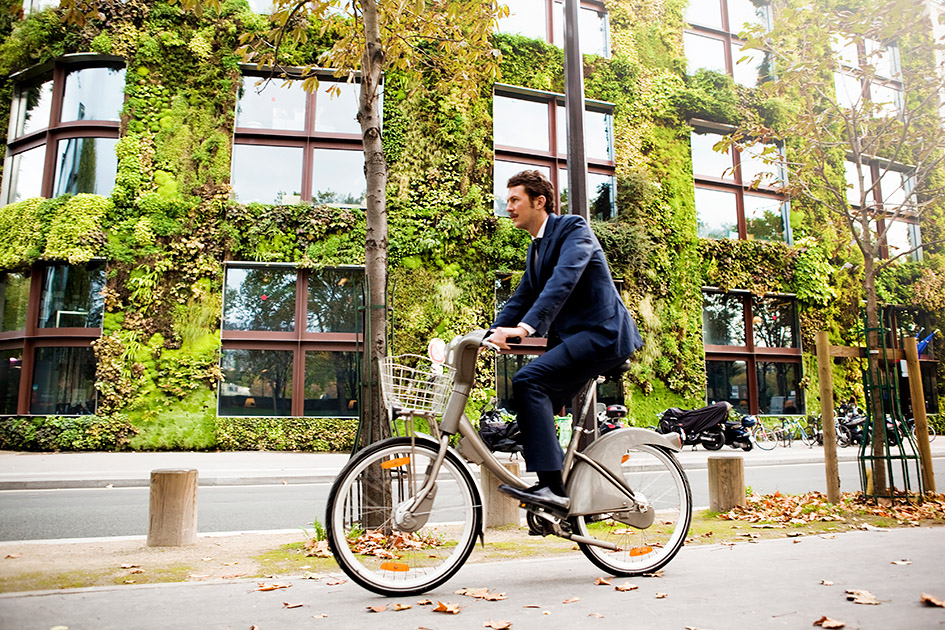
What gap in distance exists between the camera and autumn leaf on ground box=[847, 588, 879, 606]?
3.00 meters

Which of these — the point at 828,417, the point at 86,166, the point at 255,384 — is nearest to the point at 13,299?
the point at 86,166

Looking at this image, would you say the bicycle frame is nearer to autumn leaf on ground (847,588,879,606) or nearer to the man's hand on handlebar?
the man's hand on handlebar

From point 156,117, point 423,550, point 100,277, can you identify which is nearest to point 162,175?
point 156,117

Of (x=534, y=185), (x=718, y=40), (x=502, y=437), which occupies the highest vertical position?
(x=718, y=40)

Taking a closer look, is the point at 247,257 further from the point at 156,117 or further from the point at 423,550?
the point at 423,550

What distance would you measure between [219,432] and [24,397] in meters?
4.45

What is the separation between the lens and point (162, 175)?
1562cm

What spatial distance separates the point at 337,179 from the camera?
16.7m

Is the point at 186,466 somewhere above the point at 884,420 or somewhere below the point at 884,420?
below

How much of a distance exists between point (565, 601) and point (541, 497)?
552 mm

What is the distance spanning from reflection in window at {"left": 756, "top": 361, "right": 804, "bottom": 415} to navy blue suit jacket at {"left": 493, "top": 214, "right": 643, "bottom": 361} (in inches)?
692

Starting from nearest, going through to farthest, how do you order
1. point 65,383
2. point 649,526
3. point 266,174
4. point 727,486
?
point 649,526, point 727,486, point 65,383, point 266,174

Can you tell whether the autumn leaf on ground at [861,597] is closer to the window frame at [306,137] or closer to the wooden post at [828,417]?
the wooden post at [828,417]

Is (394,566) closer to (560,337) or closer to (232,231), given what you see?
(560,337)
